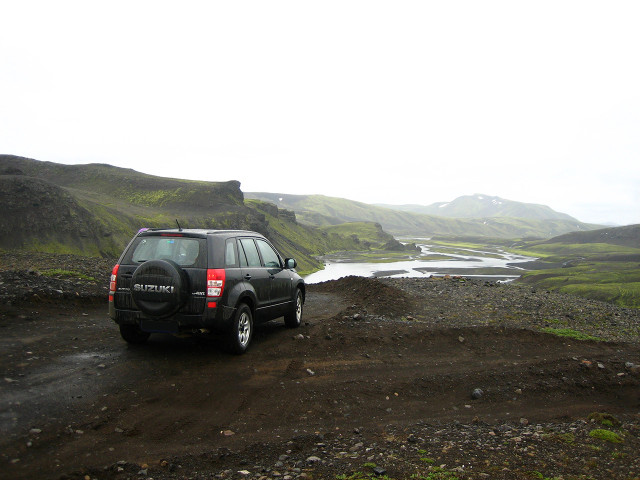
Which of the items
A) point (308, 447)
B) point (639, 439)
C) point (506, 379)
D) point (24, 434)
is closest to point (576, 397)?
point (506, 379)

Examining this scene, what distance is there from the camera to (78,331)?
948cm

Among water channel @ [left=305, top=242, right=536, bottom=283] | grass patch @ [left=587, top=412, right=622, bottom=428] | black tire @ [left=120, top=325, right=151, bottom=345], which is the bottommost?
water channel @ [left=305, top=242, right=536, bottom=283]

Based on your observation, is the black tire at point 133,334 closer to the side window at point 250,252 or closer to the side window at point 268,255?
the side window at point 250,252

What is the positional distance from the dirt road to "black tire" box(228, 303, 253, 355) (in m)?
0.28

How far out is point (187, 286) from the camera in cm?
752

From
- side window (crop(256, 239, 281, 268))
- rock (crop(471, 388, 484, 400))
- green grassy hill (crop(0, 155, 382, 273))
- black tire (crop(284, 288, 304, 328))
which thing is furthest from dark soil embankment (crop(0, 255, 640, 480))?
green grassy hill (crop(0, 155, 382, 273))

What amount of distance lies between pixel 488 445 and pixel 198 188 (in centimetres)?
10732

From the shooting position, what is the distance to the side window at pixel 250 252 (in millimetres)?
9102

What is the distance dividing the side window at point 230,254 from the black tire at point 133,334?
7.14ft

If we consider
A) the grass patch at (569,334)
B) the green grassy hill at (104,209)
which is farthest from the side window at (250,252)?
the green grassy hill at (104,209)

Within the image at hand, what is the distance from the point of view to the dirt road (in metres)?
4.77

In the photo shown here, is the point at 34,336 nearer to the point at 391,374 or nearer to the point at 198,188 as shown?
the point at 391,374

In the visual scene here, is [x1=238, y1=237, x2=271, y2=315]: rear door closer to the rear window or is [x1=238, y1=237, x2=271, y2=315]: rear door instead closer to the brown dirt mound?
the rear window

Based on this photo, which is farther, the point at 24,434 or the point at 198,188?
the point at 198,188
